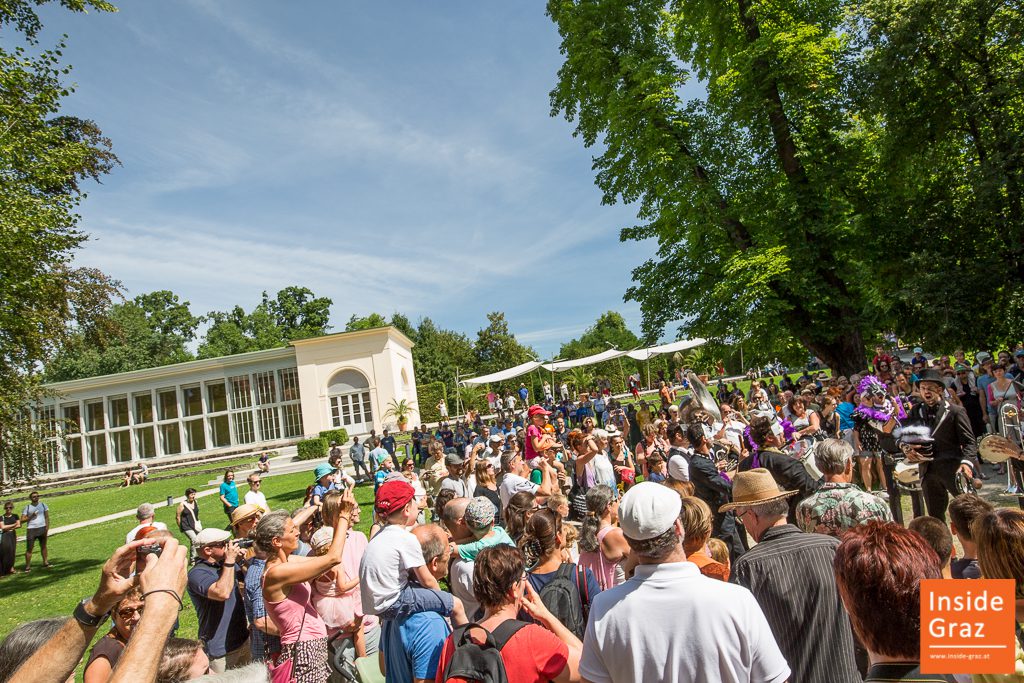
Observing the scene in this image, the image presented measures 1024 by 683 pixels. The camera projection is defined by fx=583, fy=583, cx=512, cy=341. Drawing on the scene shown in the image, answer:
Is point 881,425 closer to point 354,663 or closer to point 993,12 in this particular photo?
point 354,663

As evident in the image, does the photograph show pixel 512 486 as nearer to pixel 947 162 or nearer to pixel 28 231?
pixel 28 231

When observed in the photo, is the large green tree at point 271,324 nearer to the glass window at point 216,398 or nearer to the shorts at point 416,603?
the glass window at point 216,398

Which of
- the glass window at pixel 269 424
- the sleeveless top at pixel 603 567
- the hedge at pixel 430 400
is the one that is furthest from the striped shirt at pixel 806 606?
the glass window at pixel 269 424

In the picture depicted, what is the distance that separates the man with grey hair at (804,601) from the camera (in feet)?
8.78

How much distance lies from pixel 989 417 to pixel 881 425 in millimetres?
4398

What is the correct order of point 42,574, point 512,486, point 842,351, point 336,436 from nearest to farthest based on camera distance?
1. point 512,486
2. point 42,574
3. point 842,351
4. point 336,436

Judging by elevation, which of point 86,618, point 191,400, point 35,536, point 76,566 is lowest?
point 76,566

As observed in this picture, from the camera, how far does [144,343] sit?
7575cm

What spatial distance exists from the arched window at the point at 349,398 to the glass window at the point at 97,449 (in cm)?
1795

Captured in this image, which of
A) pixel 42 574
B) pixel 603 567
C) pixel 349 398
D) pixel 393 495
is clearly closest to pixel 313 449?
pixel 349 398

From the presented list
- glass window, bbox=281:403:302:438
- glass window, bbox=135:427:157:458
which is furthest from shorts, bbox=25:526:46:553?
glass window, bbox=135:427:157:458

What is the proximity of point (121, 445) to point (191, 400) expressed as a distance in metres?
5.98

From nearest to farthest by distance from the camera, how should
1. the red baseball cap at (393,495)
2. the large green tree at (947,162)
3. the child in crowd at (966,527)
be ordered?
the child in crowd at (966,527) → the red baseball cap at (393,495) → the large green tree at (947,162)

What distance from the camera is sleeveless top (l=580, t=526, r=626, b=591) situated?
3.97 meters
